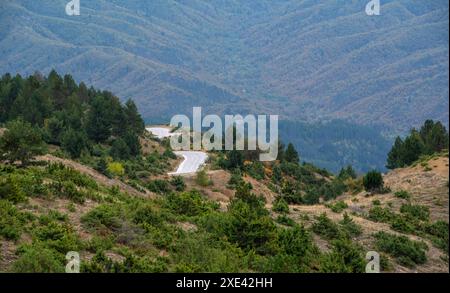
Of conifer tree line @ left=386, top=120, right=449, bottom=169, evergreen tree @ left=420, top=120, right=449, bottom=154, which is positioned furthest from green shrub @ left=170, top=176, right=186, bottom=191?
evergreen tree @ left=420, top=120, right=449, bottom=154

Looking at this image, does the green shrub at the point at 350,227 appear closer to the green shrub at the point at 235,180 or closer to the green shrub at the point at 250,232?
the green shrub at the point at 250,232

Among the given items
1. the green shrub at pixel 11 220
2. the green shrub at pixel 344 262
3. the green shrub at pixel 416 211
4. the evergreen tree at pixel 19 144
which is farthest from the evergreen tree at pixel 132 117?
the green shrub at pixel 344 262

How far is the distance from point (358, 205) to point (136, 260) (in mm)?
23947

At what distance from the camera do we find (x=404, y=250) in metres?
30.1

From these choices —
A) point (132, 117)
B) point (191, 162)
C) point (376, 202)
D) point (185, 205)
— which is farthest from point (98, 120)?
point (185, 205)

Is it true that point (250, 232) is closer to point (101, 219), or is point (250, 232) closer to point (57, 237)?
point (101, 219)

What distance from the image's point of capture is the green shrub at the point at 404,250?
97.9ft

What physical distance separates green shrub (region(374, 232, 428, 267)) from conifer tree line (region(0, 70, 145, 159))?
37.1m

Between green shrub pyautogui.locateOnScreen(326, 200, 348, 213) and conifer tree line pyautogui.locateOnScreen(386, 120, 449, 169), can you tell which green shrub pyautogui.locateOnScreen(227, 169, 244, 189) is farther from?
green shrub pyautogui.locateOnScreen(326, 200, 348, 213)

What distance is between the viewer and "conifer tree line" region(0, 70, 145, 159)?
66.1 meters

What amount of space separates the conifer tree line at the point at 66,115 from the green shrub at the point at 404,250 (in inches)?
1459

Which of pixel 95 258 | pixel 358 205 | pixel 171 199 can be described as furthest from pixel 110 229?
pixel 358 205

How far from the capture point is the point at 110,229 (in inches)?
994
